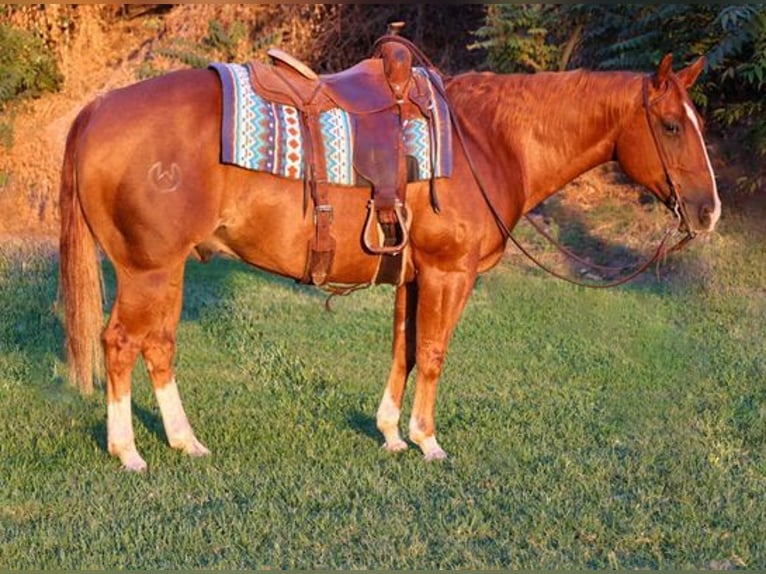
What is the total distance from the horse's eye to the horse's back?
85.3 inches

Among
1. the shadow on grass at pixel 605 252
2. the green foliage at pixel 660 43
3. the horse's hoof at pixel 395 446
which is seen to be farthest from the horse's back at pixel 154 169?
the green foliage at pixel 660 43

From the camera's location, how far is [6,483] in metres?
4.62

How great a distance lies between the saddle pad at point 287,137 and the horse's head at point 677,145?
0.99 meters

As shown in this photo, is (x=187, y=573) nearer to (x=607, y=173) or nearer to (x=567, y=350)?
(x=567, y=350)

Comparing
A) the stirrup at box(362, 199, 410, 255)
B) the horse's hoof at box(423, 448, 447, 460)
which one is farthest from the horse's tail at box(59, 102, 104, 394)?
the horse's hoof at box(423, 448, 447, 460)

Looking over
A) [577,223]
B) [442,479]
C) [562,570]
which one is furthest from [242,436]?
[577,223]

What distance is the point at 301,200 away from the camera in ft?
15.6

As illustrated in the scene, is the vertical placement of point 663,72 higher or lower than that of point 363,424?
higher

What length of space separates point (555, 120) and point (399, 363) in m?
1.50

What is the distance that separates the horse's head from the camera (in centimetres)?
487

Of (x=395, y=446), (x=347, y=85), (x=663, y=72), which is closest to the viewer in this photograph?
(x=663, y=72)

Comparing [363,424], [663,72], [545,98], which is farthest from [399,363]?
[663,72]

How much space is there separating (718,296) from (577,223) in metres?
3.34

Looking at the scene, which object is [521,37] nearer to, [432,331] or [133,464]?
[432,331]
